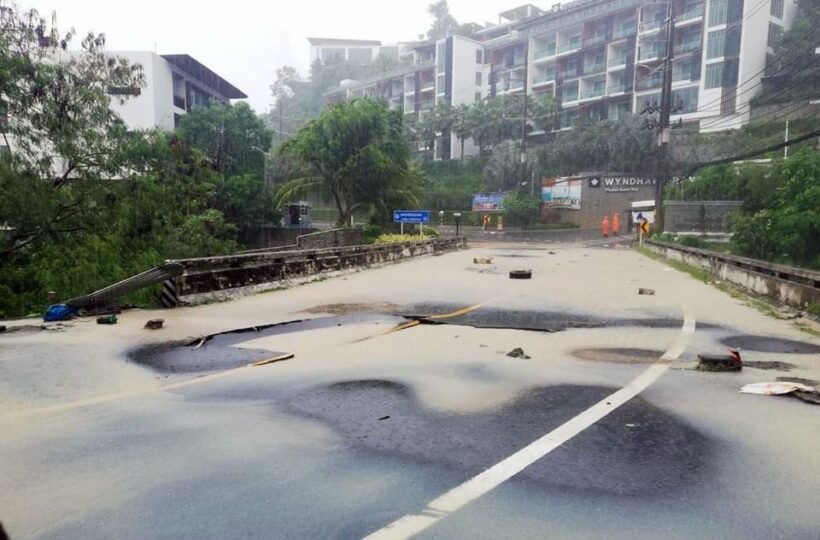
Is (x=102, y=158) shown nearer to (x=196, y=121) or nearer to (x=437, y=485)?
(x=437, y=485)

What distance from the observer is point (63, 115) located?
16.8 meters

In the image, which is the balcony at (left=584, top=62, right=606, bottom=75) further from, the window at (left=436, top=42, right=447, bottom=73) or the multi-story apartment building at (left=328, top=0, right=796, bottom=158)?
the window at (left=436, top=42, right=447, bottom=73)

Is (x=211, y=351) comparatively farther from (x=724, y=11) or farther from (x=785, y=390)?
(x=724, y=11)

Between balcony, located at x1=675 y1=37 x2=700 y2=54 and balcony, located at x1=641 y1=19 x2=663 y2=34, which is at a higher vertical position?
balcony, located at x1=641 y1=19 x2=663 y2=34

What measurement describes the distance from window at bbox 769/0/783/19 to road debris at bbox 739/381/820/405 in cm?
5404

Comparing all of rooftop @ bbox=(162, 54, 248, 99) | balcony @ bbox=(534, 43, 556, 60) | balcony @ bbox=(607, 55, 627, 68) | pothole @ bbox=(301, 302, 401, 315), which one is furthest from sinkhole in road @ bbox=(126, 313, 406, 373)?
balcony @ bbox=(534, 43, 556, 60)

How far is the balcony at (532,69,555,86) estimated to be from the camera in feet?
216

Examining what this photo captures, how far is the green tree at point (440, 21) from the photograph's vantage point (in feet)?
300

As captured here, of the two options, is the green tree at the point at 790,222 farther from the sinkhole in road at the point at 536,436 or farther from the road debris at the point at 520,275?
the sinkhole in road at the point at 536,436

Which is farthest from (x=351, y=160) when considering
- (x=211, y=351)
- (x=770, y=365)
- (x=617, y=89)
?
(x=617, y=89)

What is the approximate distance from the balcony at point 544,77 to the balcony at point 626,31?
7967 millimetres

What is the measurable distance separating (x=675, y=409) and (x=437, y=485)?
240 centimetres

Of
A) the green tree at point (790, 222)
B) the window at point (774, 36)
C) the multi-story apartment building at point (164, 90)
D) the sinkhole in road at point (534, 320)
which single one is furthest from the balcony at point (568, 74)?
the sinkhole in road at point (534, 320)

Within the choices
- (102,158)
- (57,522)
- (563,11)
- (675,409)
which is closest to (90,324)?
(57,522)
